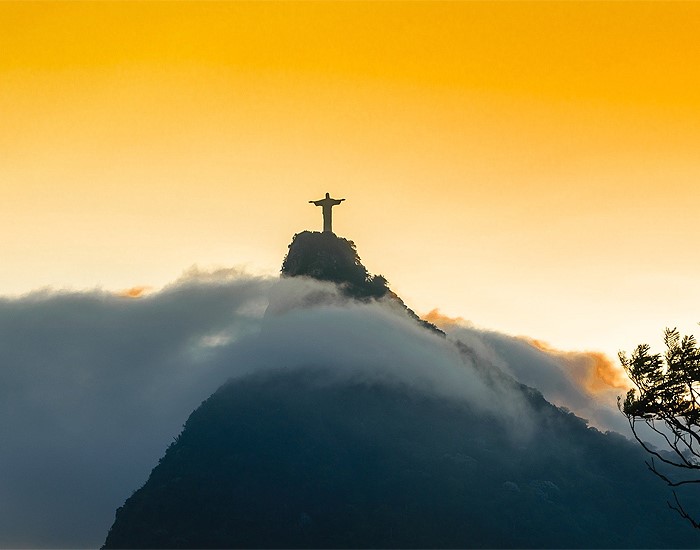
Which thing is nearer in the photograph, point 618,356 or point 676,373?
point 676,373

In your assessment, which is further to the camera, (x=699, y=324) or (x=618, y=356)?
(x=618, y=356)

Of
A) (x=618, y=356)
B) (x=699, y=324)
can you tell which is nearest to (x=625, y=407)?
(x=618, y=356)

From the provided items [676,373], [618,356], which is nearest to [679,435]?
[676,373]

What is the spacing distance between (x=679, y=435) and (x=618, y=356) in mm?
5775

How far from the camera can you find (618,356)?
4262 cm

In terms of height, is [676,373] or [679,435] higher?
[676,373]

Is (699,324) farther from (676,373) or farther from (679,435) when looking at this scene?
(679,435)

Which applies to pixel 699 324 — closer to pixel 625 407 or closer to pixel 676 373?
pixel 676 373

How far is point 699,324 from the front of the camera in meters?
39.3

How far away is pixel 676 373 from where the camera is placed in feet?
131

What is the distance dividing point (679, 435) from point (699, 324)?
461cm

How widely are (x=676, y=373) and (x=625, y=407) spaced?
2.87 m

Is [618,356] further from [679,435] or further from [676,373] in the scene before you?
[679,435]

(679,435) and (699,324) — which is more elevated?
(699,324)
